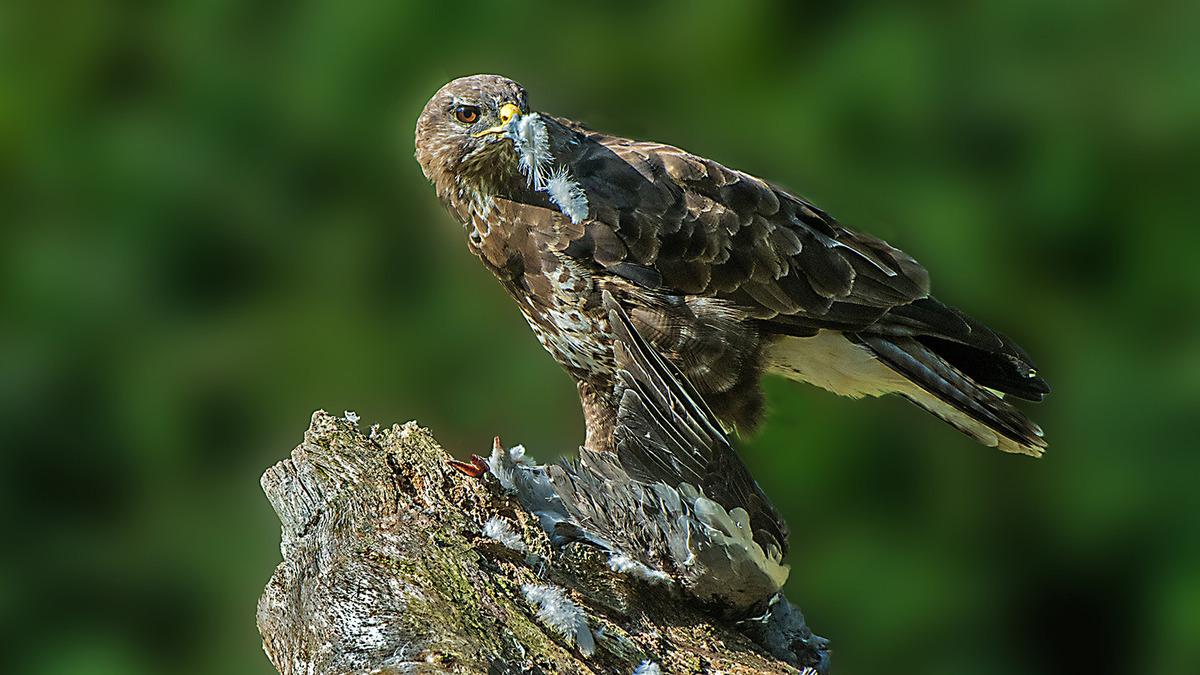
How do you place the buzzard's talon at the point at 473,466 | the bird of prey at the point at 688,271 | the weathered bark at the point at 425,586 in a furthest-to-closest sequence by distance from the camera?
the bird of prey at the point at 688,271 → the buzzard's talon at the point at 473,466 → the weathered bark at the point at 425,586

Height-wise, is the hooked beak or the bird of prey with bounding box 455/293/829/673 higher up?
the hooked beak

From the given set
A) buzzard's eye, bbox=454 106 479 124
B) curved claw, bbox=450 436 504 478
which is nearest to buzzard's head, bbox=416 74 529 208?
buzzard's eye, bbox=454 106 479 124

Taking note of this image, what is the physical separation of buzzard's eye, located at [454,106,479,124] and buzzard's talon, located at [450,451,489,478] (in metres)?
0.80

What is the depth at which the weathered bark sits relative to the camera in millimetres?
1754

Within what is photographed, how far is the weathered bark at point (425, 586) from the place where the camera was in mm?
1754

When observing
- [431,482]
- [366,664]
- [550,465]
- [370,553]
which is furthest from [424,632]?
[550,465]

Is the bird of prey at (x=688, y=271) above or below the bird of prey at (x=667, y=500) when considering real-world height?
above

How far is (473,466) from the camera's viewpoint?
6.83 feet

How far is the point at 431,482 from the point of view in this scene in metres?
2.02

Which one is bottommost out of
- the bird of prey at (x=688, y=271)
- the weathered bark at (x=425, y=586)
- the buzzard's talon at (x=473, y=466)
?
the weathered bark at (x=425, y=586)

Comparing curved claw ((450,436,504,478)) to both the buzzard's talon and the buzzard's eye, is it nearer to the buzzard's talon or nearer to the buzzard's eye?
the buzzard's talon

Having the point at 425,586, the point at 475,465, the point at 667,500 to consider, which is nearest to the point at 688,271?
the point at 667,500

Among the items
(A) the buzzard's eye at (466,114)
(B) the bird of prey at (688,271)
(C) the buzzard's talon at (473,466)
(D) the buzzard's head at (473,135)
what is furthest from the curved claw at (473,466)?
(A) the buzzard's eye at (466,114)

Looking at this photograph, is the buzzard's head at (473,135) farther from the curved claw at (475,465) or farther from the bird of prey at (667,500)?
the curved claw at (475,465)
